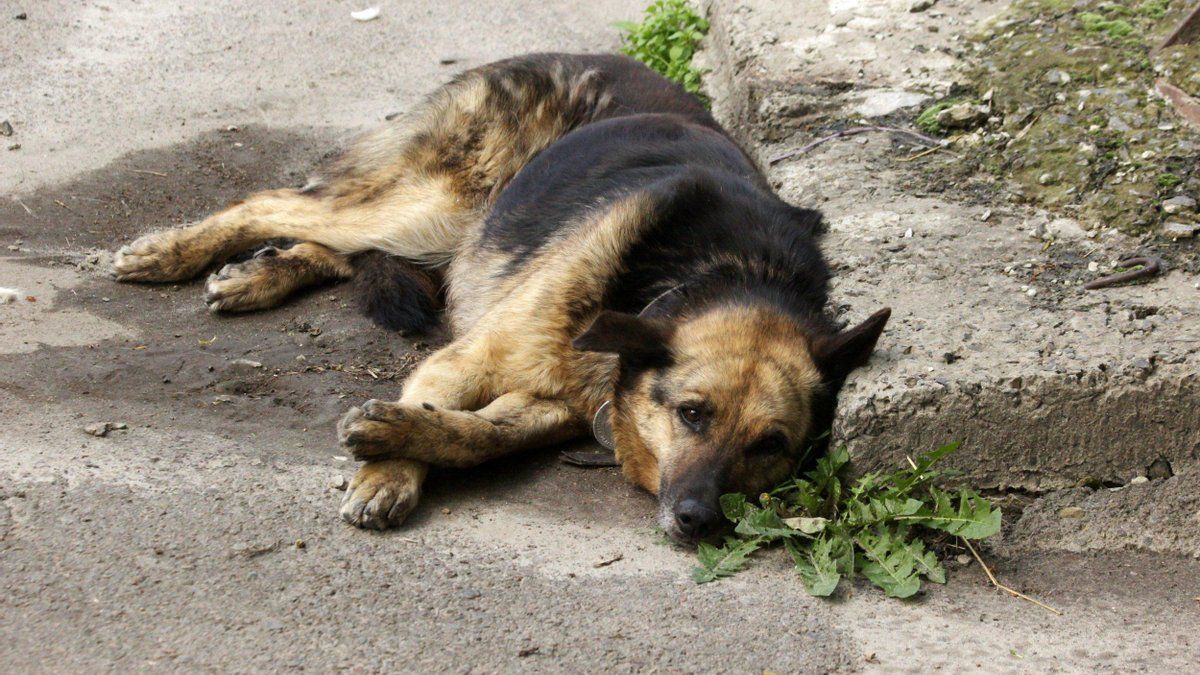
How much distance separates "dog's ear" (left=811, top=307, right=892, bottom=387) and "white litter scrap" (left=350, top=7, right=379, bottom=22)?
17.7 feet

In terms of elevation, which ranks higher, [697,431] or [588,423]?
[697,431]

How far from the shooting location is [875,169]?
16.4 ft

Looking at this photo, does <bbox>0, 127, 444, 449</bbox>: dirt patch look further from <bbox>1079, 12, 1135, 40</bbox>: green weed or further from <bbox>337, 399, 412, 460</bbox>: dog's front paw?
<bbox>1079, 12, 1135, 40</bbox>: green weed

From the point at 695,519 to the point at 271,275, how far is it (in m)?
2.69

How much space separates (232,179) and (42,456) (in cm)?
344

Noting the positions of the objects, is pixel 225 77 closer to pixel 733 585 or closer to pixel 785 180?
pixel 785 180

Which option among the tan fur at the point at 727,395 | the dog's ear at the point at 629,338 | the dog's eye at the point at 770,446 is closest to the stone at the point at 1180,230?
the tan fur at the point at 727,395

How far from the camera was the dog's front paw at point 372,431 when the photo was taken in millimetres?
3496

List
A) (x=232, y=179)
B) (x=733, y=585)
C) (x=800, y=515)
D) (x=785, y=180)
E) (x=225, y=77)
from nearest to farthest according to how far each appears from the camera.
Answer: (x=733, y=585) → (x=800, y=515) → (x=785, y=180) → (x=232, y=179) → (x=225, y=77)

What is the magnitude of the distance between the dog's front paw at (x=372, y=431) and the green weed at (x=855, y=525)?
1007mm

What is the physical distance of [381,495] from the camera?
3.34 metres

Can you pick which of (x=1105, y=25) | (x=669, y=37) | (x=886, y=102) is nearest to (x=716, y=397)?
(x=886, y=102)

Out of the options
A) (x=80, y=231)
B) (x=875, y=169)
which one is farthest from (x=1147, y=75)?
(x=80, y=231)

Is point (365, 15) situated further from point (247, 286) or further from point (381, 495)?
point (381, 495)
